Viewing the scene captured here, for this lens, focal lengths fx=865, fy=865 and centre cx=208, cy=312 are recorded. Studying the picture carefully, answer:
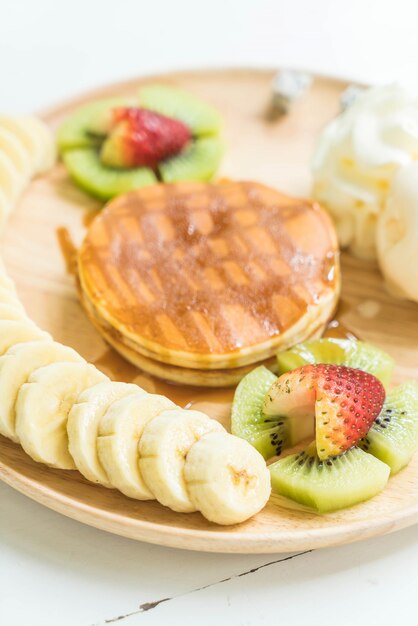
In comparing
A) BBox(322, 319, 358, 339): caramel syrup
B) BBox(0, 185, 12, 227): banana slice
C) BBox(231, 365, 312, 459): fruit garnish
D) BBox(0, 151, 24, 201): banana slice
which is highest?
BBox(0, 151, 24, 201): banana slice

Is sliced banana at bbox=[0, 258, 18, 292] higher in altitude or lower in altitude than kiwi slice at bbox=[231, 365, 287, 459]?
higher

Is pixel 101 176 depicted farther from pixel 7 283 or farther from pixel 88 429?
pixel 88 429

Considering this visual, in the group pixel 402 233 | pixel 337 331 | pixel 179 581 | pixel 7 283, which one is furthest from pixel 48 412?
pixel 402 233

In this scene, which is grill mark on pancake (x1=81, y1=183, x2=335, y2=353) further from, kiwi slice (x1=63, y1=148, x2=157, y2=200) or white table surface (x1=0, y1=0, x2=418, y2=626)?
white table surface (x1=0, y1=0, x2=418, y2=626)

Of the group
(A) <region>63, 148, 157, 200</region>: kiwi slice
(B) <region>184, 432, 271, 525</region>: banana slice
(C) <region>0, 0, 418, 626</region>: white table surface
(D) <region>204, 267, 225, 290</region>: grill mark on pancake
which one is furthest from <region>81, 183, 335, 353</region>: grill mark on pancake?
(C) <region>0, 0, 418, 626</region>: white table surface

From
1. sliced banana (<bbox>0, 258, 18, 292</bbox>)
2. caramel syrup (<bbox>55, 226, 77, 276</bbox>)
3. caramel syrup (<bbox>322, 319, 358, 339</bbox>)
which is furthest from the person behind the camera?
caramel syrup (<bbox>55, 226, 77, 276</bbox>)

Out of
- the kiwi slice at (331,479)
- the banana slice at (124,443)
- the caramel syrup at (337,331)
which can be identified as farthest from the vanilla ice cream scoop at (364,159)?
the banana slice at (124,443)

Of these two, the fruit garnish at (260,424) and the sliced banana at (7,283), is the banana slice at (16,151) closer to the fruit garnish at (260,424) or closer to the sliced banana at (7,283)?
the sliced banana at (7,283)
